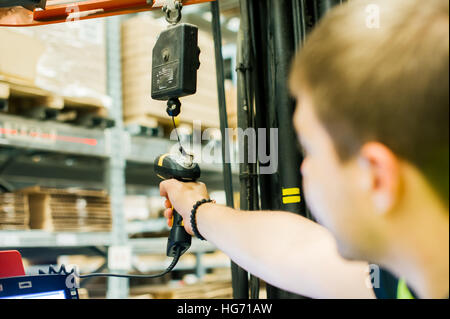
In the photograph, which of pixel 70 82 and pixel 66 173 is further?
pixel 66 173

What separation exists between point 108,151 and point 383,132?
221cm

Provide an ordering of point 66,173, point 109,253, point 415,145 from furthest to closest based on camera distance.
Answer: point 66,173
point 109,253
point 415,145

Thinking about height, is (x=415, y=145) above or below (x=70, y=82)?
below

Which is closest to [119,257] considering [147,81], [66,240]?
[66,240]

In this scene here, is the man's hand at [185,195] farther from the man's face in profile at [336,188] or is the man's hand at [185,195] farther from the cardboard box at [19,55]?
the cardboard box at [19,55]

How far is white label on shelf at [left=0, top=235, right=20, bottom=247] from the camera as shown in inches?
85.5

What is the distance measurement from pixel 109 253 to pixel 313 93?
2.29m

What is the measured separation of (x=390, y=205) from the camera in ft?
1.72

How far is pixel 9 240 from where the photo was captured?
220cm

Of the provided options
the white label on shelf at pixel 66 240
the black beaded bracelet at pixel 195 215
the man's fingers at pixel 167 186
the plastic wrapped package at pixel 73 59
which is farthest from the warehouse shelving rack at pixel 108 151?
the black beaded bracelet at pixel 195 215

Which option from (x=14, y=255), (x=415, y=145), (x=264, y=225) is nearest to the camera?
(x=415, y=145)

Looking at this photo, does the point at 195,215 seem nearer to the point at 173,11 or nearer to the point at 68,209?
the point at 173,11
